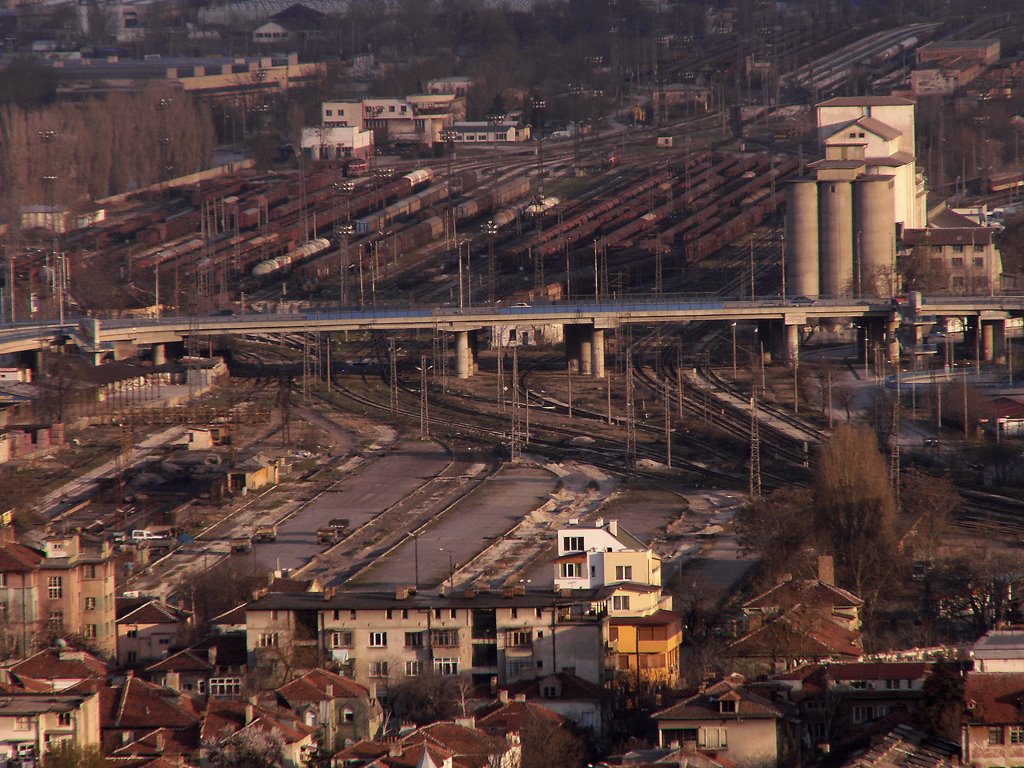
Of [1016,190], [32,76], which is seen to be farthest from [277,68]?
[1016,190]

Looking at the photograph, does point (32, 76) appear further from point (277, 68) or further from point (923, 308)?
point (923, 308)

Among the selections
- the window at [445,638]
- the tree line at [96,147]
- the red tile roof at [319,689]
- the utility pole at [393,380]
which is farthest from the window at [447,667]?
the tree line at [96,147]

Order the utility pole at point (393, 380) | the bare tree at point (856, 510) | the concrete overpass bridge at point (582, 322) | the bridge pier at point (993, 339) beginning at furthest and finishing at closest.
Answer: the concrete overpass bridge at point (582, 322)
the bridge pier at point (993, 339)
the utility pole at point (393, 380)
the bare tree at point (856, 510)

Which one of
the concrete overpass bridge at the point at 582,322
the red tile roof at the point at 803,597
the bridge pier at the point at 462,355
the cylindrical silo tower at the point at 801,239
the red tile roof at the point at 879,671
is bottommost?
the red tile roof at the point at 879,671

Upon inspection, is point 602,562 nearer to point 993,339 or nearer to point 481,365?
point 993,339

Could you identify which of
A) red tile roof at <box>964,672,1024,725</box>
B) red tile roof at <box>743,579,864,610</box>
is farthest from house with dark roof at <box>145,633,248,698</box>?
red tile roof at <box>964,672,1024,725</box>

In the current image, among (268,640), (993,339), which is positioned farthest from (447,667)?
(993,339)

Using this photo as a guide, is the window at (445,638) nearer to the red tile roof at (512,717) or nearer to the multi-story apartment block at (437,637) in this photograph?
the multi-story apartment block at (437,637)
